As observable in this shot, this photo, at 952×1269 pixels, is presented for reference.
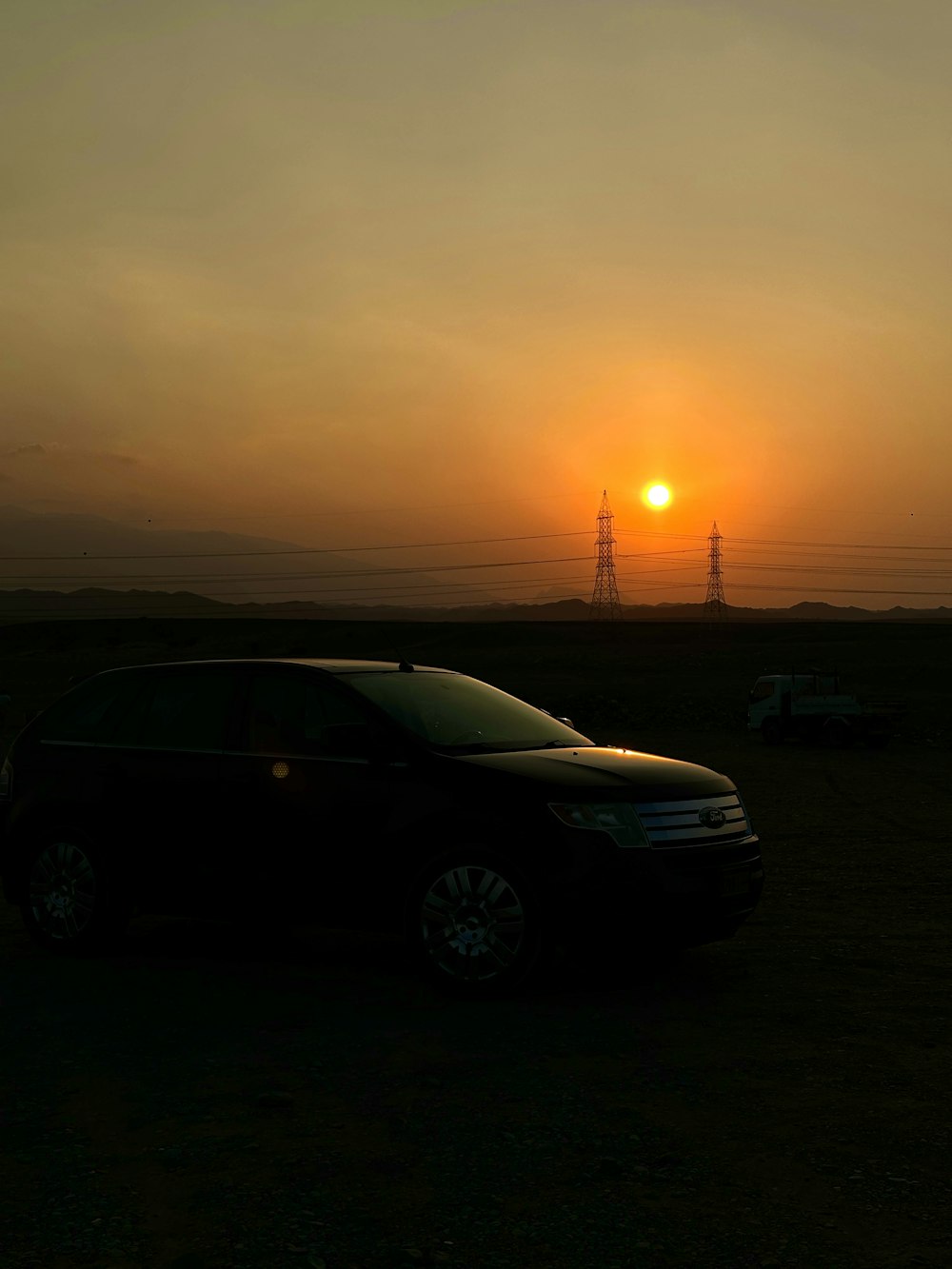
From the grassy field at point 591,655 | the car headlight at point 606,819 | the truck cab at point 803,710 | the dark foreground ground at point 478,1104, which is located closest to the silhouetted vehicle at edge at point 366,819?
the car headlight at point 606,819

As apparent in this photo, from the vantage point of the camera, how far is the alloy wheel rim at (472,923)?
7.48 m

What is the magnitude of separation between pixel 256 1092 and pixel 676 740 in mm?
29291

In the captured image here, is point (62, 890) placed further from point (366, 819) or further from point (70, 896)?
point (366, 819)

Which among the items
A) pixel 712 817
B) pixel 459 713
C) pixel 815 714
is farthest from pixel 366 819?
pixel 815 714

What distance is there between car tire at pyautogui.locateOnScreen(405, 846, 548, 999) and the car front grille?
29.0 inches

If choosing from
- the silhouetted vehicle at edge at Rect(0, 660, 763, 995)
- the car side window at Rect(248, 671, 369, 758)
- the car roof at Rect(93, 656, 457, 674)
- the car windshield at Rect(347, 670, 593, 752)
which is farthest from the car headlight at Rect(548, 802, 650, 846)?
the car roof at Rect(93, 656, 457, 674)

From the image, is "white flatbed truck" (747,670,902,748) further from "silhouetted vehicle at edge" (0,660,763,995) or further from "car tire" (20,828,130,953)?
"car tire" (20,828,130,953)

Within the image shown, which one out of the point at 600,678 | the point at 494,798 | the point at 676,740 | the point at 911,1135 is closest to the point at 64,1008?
the point at 494,798

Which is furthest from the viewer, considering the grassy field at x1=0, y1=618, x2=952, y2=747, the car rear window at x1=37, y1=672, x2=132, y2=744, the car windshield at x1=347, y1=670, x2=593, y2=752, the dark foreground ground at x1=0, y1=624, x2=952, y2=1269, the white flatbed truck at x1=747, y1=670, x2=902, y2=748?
the grassy field at x1=0, y1=618, x2=952, y2=747

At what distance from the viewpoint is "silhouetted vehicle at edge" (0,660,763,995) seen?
7492mm

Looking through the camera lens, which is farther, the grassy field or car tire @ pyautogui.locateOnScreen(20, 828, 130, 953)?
the grassy field

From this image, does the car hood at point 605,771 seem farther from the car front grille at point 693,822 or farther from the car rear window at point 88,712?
the car rear window at point 88,712

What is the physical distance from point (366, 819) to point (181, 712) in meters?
1.74

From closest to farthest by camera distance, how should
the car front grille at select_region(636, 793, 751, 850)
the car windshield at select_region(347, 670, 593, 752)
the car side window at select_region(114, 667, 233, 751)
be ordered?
1. the car front grille at select_region(636, 793, 751, 850)
2. the car windshield at select_region(347, 670, 593, 752)
3. the car side window at select_region(114, 667, 233, 751)
